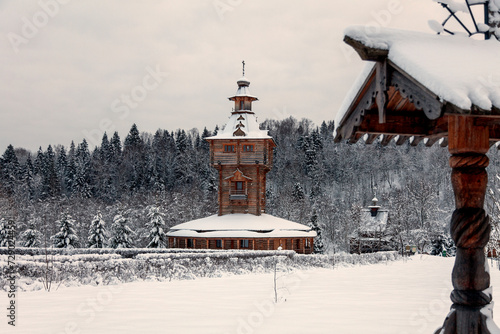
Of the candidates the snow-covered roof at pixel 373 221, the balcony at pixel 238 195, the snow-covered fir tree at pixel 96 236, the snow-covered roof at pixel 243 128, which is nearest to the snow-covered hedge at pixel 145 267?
the balcony at pixel 238 195

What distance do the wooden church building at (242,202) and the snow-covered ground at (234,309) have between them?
18.5m

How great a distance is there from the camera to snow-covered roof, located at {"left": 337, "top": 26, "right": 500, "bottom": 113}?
14.4 feet

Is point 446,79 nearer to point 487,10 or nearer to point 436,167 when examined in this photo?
point 487,10

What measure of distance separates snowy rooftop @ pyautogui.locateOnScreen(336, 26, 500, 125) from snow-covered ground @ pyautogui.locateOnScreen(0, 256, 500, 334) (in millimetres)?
4885

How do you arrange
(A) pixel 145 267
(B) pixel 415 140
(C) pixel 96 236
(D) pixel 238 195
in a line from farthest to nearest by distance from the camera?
(D) pixel 238 195, (C) pixel 96 236, (A) pixel 145 267, (B) pixel 415 140

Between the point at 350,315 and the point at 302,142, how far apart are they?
3329 inches

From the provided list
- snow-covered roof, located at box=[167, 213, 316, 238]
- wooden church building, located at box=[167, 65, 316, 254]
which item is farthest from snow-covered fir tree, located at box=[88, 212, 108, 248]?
snow-covered roof, located at box=[167, 213, 316, 238]

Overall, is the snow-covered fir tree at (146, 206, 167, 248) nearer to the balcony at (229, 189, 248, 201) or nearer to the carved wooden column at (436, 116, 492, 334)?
the balcony at (229, 189, 248, 201)

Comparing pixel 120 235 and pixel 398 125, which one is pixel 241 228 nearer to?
pixel 120 235

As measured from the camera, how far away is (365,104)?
562 centimetres

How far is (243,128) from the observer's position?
38.6 m

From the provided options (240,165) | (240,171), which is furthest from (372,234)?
(240,165)

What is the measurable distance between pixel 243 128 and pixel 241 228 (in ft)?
29.9

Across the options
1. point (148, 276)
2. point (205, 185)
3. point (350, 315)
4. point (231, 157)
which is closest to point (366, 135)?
point (350, 315)
